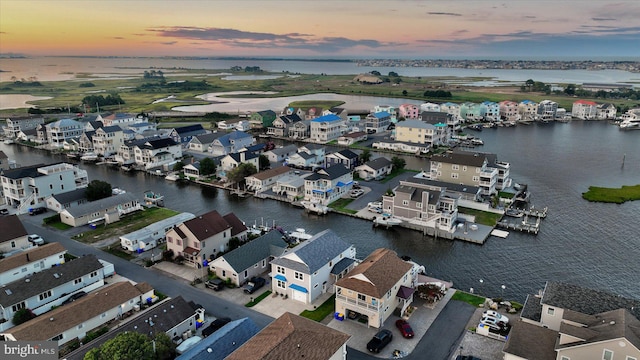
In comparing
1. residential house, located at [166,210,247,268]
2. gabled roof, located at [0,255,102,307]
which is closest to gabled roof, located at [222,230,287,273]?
residential house, located at [166,210,247,268]

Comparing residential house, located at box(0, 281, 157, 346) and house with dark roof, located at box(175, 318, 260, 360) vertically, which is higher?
house with dark roof, located at box(175, 318, 260, 360)

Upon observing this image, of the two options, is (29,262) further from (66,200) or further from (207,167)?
(207,167)

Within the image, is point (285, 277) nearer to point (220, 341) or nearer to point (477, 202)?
point (220, 341)

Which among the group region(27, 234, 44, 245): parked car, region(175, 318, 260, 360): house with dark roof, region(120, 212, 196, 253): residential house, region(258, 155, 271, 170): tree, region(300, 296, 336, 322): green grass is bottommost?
region(300, 296, 336, 322): green grass

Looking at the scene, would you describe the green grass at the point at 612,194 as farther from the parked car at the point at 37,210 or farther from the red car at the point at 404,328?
the parked car at the point at 37,210

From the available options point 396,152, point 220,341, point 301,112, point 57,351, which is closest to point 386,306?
point 220,341

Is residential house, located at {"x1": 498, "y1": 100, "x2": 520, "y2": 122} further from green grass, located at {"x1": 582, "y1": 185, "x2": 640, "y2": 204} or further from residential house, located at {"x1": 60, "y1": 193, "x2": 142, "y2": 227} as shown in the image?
Answer: residential house, located at {"x1": 60, "y1": 193, "x2": 142, "y2": 227}
